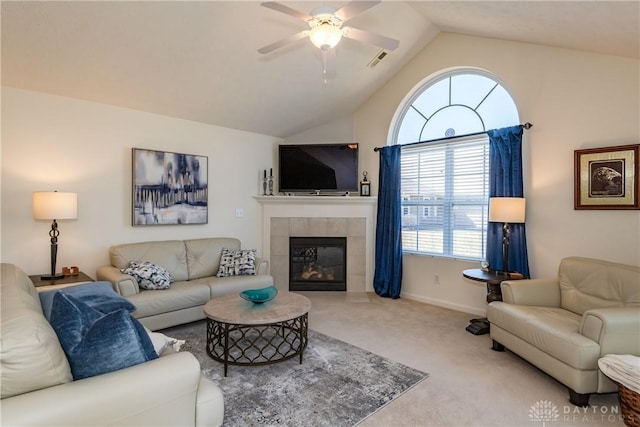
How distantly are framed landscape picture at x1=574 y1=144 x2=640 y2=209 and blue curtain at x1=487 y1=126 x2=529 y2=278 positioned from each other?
53cm

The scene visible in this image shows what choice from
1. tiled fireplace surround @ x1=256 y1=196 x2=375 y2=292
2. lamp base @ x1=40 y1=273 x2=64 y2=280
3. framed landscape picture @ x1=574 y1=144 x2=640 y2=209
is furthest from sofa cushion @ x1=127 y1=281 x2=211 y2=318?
framed landscape picture @ x1=574 y1=144 x2=640 y2=209

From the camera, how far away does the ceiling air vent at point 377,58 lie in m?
4.02

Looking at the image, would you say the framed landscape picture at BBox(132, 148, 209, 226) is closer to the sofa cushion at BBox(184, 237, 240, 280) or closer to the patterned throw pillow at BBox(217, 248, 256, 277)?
the sofa cushion at BBox(184, 237, 240, 280)

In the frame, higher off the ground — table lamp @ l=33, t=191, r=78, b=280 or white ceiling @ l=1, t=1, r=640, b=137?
white ceiling @ l=1, t=1, r=640, b=137

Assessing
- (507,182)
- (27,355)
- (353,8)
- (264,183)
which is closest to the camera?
(27,355)

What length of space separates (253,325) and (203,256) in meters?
2.05

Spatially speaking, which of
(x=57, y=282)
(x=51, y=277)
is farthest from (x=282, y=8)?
(x=51, y=277)

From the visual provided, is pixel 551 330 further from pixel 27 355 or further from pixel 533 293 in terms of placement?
pixel 27 355

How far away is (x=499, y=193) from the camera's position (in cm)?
378

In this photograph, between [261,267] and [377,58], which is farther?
[261,267]

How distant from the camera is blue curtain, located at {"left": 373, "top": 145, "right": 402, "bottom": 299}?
15.7 feet

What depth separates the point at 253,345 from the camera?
2.79 m

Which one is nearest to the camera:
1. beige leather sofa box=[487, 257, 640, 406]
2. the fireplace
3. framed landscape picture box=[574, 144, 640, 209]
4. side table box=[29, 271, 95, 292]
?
beige leather sofa box=[487, 257, 640, 406]

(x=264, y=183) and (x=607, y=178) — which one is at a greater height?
(x=264, y=183)
